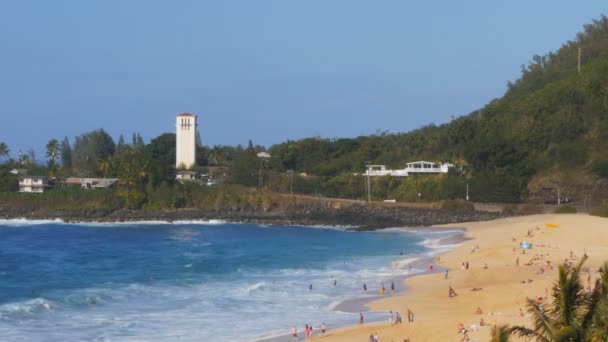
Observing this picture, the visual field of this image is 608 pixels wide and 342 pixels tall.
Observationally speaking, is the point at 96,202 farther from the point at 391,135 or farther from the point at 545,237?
the point at 545,237

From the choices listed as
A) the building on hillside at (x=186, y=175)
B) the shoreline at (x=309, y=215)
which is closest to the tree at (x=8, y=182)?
the shoreline at (x=309, y=215)

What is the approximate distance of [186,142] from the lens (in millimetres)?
101688

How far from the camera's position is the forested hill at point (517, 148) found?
242ft

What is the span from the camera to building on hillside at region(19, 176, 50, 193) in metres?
92.9

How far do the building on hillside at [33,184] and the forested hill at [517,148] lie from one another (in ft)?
88.5

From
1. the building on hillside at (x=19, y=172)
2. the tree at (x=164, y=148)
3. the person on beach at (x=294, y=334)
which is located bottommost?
the person on beach at (x=294, y=334)

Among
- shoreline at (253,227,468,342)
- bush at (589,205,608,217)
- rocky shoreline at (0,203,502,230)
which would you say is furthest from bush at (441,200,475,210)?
shoreline at (253,227,468,342)

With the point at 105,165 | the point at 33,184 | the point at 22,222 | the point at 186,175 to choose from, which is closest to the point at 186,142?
the point at 186,175

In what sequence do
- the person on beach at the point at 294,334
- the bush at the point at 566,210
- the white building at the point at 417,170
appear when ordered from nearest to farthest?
the person on beach at the point at 294,334 < the bush at the point at 566,210 < the white building at the point at 417,170

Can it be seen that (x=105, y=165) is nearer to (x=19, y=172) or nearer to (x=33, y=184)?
(x=33, y=184)

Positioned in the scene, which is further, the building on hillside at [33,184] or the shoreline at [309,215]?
the building on hillside at [33,184]

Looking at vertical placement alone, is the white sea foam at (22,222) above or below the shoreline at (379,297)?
Answer: above

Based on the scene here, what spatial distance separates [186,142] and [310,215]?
29314 millimetres

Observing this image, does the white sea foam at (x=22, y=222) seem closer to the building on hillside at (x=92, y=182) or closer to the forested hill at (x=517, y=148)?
the building on hillside at (x=92, y=182)
